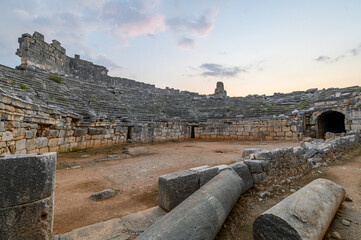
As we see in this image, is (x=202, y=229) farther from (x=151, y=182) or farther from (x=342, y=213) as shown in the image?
(x=342, y=213)

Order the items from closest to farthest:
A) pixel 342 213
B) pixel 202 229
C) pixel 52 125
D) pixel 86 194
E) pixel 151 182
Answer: pixel 202 229
pixel 342 213
pixel 86 194
pixel 151 182
pixel 52 125

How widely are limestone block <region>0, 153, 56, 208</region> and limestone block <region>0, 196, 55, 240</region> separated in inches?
2.0

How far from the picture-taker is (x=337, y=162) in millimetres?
7031

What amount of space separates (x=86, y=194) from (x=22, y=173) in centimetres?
245

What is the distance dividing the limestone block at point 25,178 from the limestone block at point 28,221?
5cm

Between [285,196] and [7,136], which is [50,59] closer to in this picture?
[7,136]

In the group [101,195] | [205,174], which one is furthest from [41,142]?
[205,174]

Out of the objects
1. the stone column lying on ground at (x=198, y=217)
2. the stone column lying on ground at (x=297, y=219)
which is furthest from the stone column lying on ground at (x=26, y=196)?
the stone column lying on ground at (x=297, y=219)

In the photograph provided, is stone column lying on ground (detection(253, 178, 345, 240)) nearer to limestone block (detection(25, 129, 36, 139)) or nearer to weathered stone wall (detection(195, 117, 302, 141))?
limestone block (detection(25, 129, 36, 139))

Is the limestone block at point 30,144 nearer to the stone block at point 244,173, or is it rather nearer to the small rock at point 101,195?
the small rock at point 101,195

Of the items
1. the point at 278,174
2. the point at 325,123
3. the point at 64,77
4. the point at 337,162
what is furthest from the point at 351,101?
the point at 64,77

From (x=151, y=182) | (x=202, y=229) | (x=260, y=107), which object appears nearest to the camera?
(x=202, y=229)

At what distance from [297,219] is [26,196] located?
3.12m

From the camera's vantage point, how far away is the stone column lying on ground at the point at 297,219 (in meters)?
2.05
